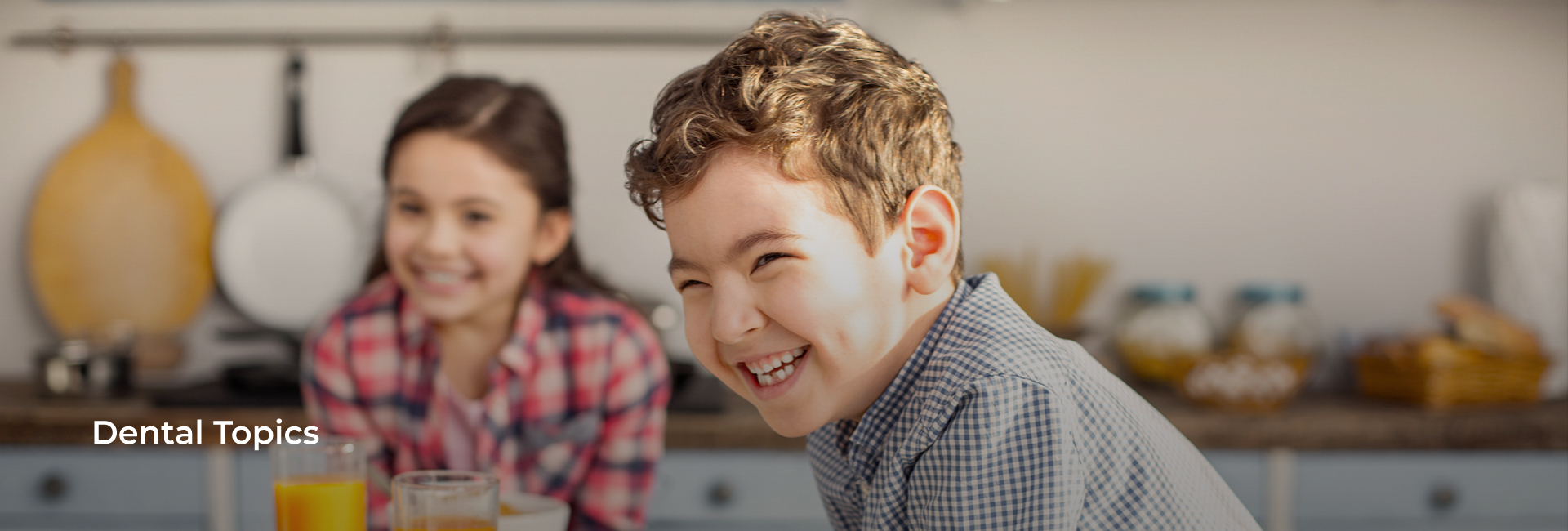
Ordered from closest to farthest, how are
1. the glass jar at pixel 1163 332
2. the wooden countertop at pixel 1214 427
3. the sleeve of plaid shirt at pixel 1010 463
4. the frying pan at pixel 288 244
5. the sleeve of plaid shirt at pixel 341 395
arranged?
the sleeve of plaid shirt at pixel 1010 463, the sleeve of plaid shirt at pixel 341 395, the wooden countertop at pixel 1214 427, the glass jar at pixel 1163 332, the frying pan at pixel 288 244

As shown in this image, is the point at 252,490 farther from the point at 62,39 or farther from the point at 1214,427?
A: the point at 1214,427

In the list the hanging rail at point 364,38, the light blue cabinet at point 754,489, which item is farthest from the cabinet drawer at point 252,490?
the hanging rail at point 364,38

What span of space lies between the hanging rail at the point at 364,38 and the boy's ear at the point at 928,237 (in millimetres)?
1466

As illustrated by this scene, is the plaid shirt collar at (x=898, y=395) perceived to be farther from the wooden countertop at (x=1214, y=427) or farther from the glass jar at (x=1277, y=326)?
the glass jar at (x=1277, y=326)

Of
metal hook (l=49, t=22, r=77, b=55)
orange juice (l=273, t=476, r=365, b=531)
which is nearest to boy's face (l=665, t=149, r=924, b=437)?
orange juice (l=273, t=476, r=365, b=531)

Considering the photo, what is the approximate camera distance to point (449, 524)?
613 mm

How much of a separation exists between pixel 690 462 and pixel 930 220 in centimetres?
107

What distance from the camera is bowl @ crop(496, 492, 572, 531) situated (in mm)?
637

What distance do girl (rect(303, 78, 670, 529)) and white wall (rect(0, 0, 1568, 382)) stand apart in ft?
2.53

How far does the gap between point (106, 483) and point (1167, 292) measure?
1851 mm

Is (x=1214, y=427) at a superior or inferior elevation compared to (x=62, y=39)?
inferior

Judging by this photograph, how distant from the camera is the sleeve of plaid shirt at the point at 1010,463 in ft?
1.77

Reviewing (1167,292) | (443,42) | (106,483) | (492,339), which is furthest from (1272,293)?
(106,483)

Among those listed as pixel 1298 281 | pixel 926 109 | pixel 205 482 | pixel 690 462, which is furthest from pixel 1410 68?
pixel 205 482
